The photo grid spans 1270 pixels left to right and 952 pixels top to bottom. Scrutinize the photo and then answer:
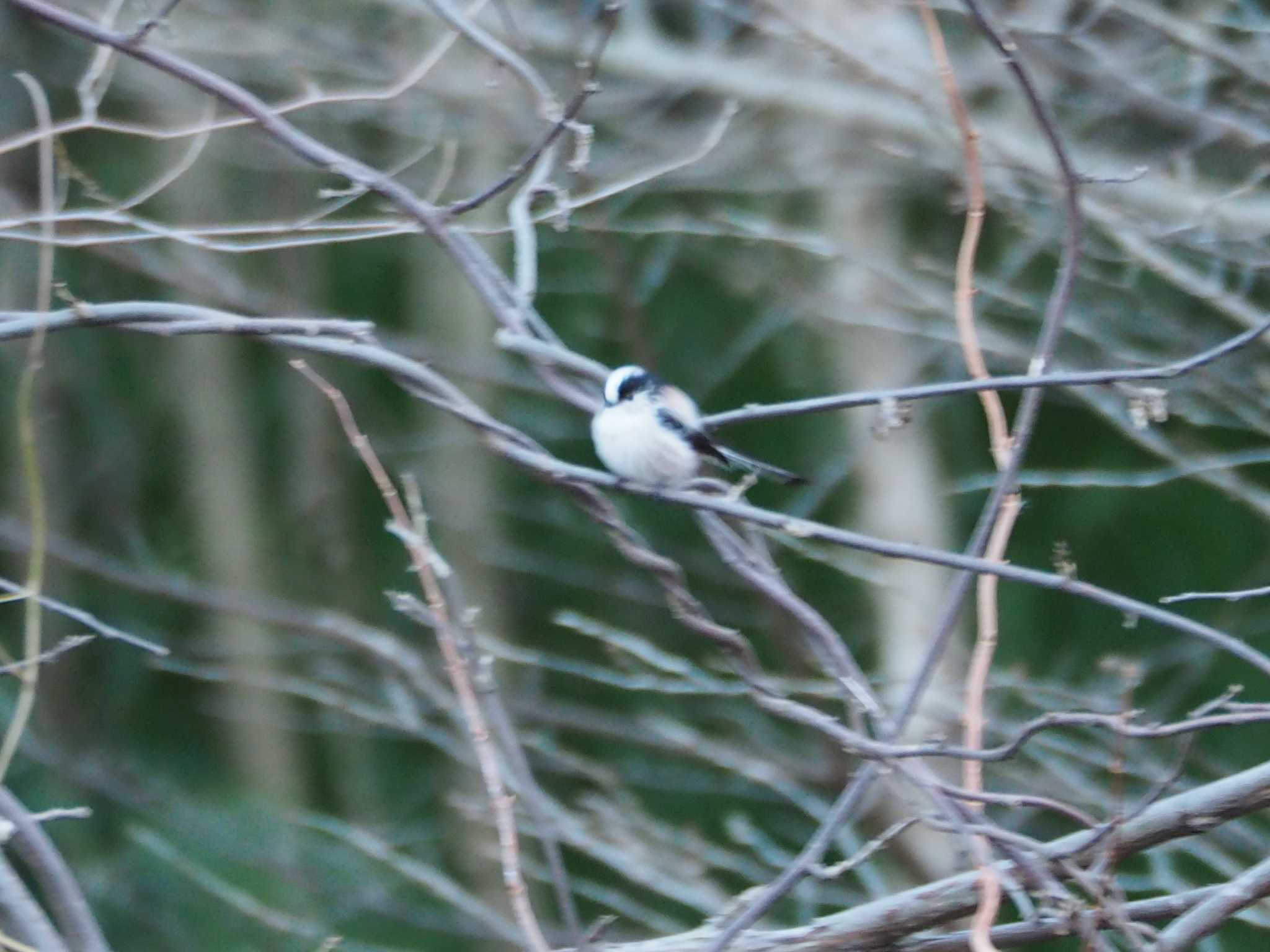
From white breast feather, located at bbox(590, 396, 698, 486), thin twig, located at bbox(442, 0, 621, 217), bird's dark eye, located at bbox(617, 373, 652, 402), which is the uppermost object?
thin twig, located at bbox(442, 0, 621, 217)

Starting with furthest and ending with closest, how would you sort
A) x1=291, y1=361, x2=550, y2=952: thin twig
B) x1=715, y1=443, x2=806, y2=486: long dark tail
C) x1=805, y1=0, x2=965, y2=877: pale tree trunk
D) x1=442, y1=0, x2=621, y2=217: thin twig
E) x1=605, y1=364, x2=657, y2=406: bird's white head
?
x1=805, y1=0, x2=965, y2=877: pale tree trunk
x1=605, y1=364, x2=657, y2=406: bird's white head
x1=715, y1=443, x2=806, y2=486: long dark tail
x1=442, y1=0, x2=621, y2=217: thin twig
x1=291, y1=361, x2=550, y2=952: thin twig

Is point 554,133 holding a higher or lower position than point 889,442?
higher

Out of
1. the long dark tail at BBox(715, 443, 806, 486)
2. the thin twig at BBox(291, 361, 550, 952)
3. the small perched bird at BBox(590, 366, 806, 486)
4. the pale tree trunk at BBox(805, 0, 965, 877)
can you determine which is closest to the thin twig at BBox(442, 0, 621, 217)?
the thin twig at BBox(291, 361, 550, 952)

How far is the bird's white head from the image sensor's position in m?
2.63

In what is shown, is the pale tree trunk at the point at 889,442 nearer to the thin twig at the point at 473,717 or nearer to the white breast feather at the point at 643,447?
the white breast feather at the point at 643,447

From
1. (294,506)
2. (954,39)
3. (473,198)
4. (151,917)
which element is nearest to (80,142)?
(294,506)

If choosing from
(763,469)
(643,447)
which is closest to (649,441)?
(643,447)

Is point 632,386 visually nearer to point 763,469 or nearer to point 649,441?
point 649,441

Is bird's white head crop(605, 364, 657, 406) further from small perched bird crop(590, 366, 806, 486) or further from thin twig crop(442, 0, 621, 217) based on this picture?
thin twig crop(442, 0, 621, 217)

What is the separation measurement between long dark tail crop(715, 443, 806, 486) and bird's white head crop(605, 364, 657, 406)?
198 mm

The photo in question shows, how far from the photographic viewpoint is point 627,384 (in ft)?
9.87

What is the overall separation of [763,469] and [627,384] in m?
0.52

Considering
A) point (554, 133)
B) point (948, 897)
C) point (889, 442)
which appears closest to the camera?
point (948, 897)

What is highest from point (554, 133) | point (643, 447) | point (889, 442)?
point (554, 133)
